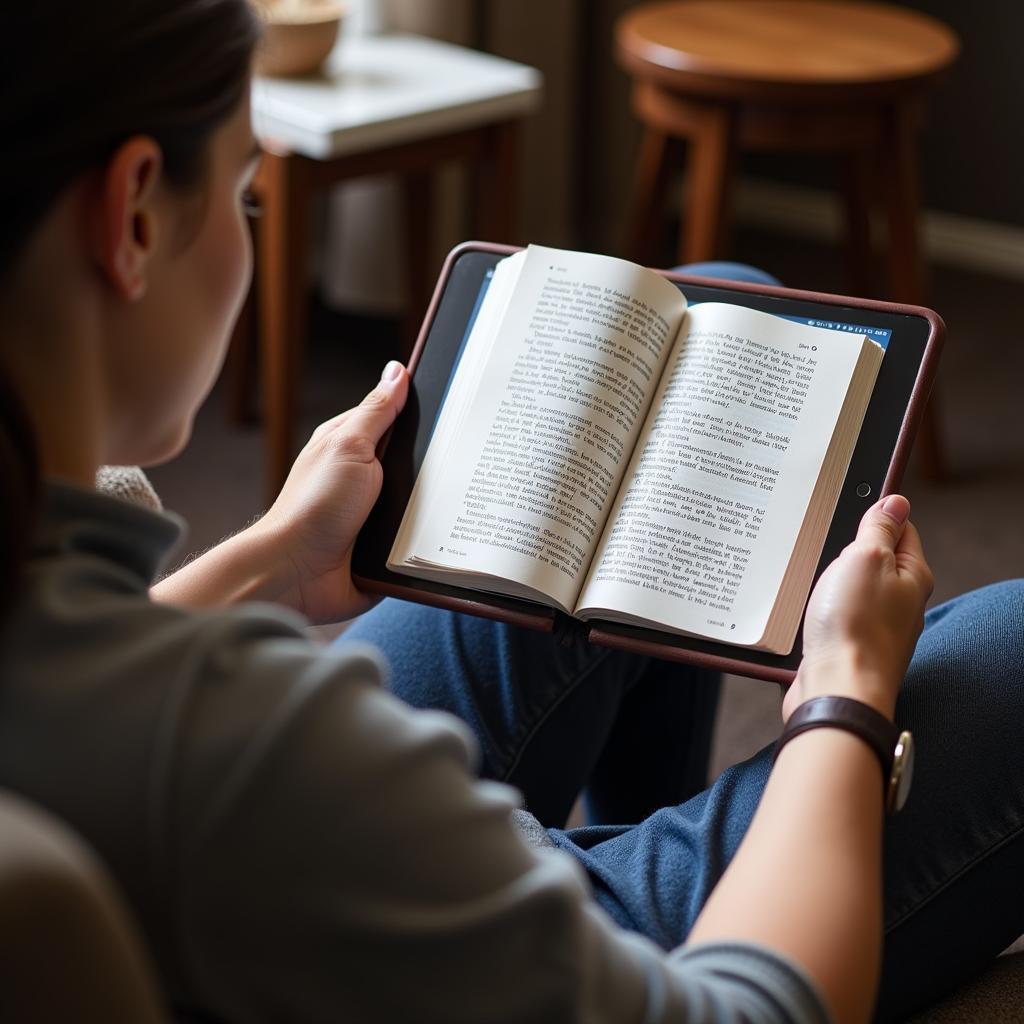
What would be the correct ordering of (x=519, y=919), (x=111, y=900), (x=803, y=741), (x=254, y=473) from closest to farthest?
(x=111, y=900) < (x=519, y=919) < (x=803, y=741) < (x=254, y=473)

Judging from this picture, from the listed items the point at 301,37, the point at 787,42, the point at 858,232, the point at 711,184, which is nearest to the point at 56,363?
the point at 301,37

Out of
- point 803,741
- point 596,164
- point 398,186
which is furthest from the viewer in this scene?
point 596,164

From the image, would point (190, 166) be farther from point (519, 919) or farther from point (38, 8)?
point (519, 919)

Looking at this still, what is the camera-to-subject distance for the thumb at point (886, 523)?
76 centimetres

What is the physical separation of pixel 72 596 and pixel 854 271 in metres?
1.76

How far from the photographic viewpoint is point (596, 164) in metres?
2.90

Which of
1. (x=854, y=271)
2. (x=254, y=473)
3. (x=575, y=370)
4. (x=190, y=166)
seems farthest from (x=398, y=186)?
(x=190, y=166)

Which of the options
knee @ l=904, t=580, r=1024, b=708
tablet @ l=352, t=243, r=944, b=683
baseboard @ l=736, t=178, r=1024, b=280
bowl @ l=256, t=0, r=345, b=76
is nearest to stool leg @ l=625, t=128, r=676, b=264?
bowl @ l=256, t=0, r=345, b=76

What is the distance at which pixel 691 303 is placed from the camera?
0.90 metres

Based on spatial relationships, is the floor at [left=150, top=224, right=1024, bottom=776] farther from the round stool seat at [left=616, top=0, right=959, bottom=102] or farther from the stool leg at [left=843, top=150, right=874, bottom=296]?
the round stool seat at [left=616, top=0, right=959, bottom=102]

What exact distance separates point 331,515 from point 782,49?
1.27 metres

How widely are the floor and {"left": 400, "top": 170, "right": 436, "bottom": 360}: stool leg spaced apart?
0.65ft

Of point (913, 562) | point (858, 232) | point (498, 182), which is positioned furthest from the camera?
point (858, 232)

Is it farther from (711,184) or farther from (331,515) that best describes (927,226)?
(331,515)
